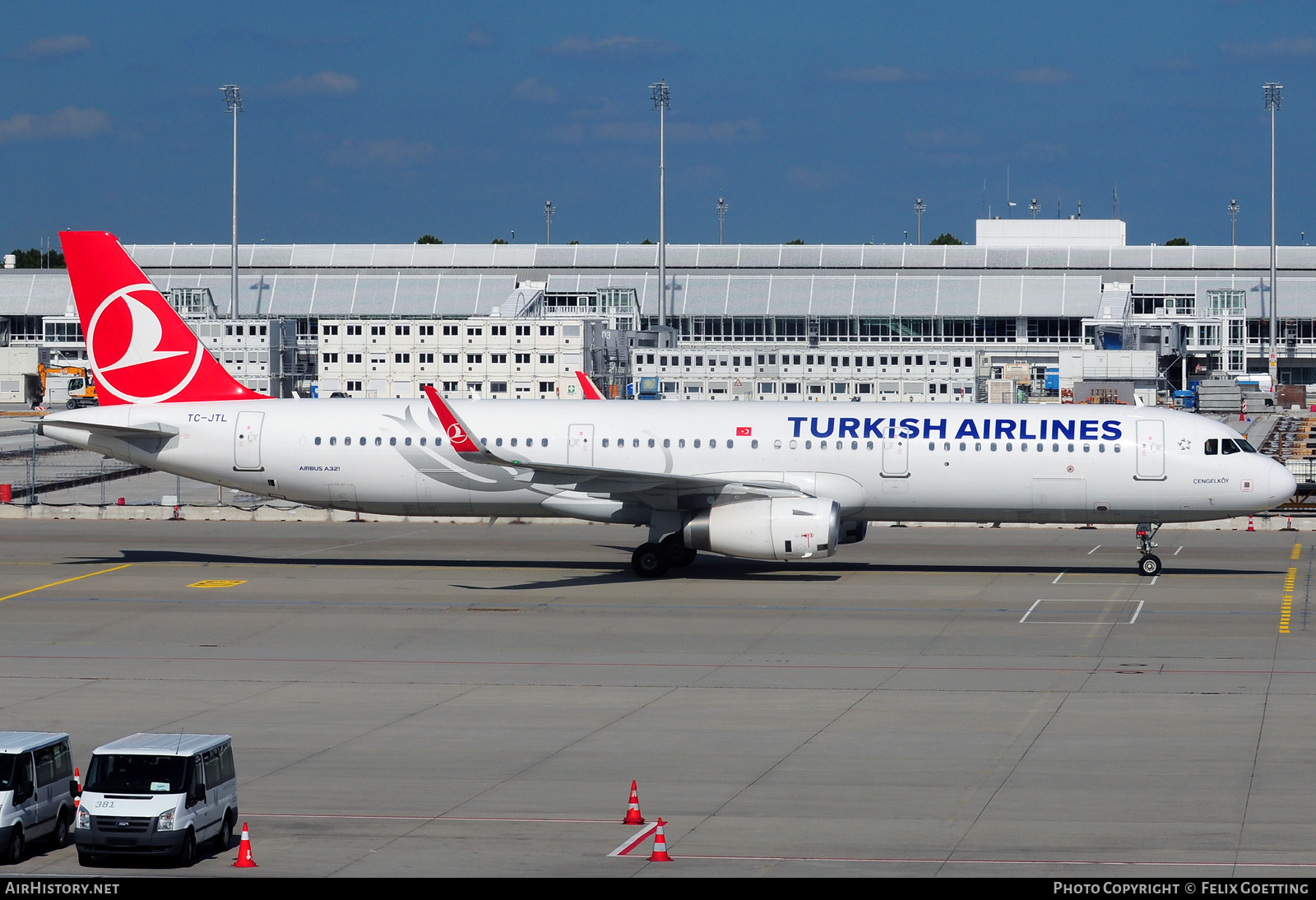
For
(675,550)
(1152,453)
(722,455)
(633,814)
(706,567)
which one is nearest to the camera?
(633,814)

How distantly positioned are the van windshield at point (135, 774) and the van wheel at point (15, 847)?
2.38 ft

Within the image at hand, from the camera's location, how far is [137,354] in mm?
38375

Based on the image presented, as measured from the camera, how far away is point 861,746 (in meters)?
19.4

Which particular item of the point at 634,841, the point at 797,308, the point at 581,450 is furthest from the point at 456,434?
the point at 797,308

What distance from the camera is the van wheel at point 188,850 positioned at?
1389cm

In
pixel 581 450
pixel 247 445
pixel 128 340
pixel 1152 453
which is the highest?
pixel 128 340

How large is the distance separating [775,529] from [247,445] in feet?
46.1

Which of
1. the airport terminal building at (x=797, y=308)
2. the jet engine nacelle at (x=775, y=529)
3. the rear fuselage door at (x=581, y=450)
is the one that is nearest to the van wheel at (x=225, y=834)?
the jet engine nacelle at (x=775, y=529)

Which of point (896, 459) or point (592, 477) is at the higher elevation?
point (896, 459)

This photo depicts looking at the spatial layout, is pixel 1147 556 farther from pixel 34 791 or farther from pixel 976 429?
pixel 34 791

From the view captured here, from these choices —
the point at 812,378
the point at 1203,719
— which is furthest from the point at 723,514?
the point at 812,378

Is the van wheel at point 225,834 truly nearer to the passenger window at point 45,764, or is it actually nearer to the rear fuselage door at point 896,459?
the passenger window at point 45,764

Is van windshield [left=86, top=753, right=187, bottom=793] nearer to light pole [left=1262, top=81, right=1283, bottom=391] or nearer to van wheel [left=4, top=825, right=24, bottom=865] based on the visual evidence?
Result: van wheel [left=4, top=825, right=24, bottom=865]

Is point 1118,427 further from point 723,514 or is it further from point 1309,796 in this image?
point 1309,796
